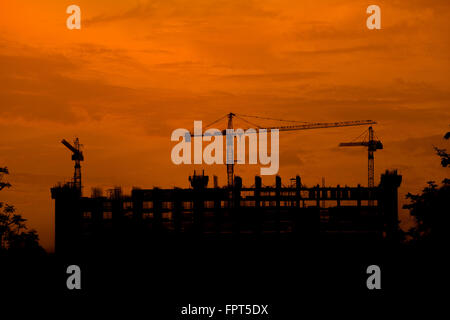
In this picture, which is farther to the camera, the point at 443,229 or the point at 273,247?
the point at 273,247

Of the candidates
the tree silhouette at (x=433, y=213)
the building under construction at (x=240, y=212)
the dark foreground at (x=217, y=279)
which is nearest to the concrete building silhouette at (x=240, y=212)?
the building under construction at (x=240, y=212)

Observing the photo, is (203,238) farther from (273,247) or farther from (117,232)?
(117,232)

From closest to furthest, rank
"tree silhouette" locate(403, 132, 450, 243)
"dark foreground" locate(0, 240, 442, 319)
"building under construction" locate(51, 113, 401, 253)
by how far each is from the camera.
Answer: "tree silhouette" locate(403, 132, 450, 243)
"dark foreground" locate(0, 240, 442, 319)
"building under construction" locate(51, 113, 401, 253)

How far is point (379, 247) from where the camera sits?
17038cm

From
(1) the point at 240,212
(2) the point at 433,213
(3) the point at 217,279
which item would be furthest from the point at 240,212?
(2) the point at 433,213

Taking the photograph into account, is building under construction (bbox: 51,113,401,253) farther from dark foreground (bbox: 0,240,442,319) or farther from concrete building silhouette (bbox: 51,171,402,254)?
dark foreground (bbox: 0,240,442,319)

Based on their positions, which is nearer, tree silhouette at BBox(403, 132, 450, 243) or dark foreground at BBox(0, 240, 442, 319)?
tree silhouette at BBox(403, 132, 450, 243)

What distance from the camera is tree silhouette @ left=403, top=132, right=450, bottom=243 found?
1914 inches

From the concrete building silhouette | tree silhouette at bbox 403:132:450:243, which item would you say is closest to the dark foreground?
tree silhouette at bbox 403:132:450:243

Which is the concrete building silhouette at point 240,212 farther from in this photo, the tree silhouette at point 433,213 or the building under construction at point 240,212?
the tree silhouette at point 433,213

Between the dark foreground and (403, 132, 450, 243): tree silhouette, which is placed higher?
(403, 132, 450, 243): tree silhouette
